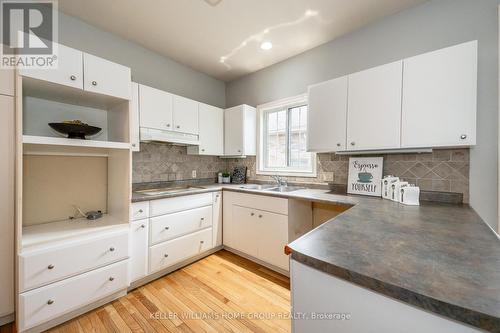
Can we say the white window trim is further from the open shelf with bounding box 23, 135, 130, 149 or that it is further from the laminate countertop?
the open shelf with bounding box 23, 135, 130, 149

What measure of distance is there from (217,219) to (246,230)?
1.50 ft

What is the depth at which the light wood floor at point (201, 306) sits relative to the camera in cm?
153

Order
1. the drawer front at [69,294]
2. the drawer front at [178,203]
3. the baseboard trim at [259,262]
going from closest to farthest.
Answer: the drawer front at [69,294] < the drawer front at [178,203] < the baseboard trim at [259,262]

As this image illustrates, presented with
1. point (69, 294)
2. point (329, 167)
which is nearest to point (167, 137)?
point (69, 294)

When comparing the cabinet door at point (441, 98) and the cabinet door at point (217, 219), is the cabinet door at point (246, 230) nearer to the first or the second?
the cabinet door at point (217, 219)

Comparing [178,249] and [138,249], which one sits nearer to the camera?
[138,249]

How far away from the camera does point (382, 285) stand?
21.8 inches

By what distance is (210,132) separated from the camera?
300 cm

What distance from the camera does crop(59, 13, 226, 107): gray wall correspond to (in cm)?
206


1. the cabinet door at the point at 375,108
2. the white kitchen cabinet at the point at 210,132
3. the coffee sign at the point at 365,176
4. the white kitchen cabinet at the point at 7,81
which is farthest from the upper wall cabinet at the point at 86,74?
the coffee sign at the point at 365,176

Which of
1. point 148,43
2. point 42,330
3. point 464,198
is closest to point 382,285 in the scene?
point 464,198

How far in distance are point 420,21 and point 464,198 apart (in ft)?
5.23

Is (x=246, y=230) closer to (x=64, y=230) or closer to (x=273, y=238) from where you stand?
(x=273, y=238)

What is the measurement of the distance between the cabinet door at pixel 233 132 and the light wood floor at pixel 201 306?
1.61 metres
